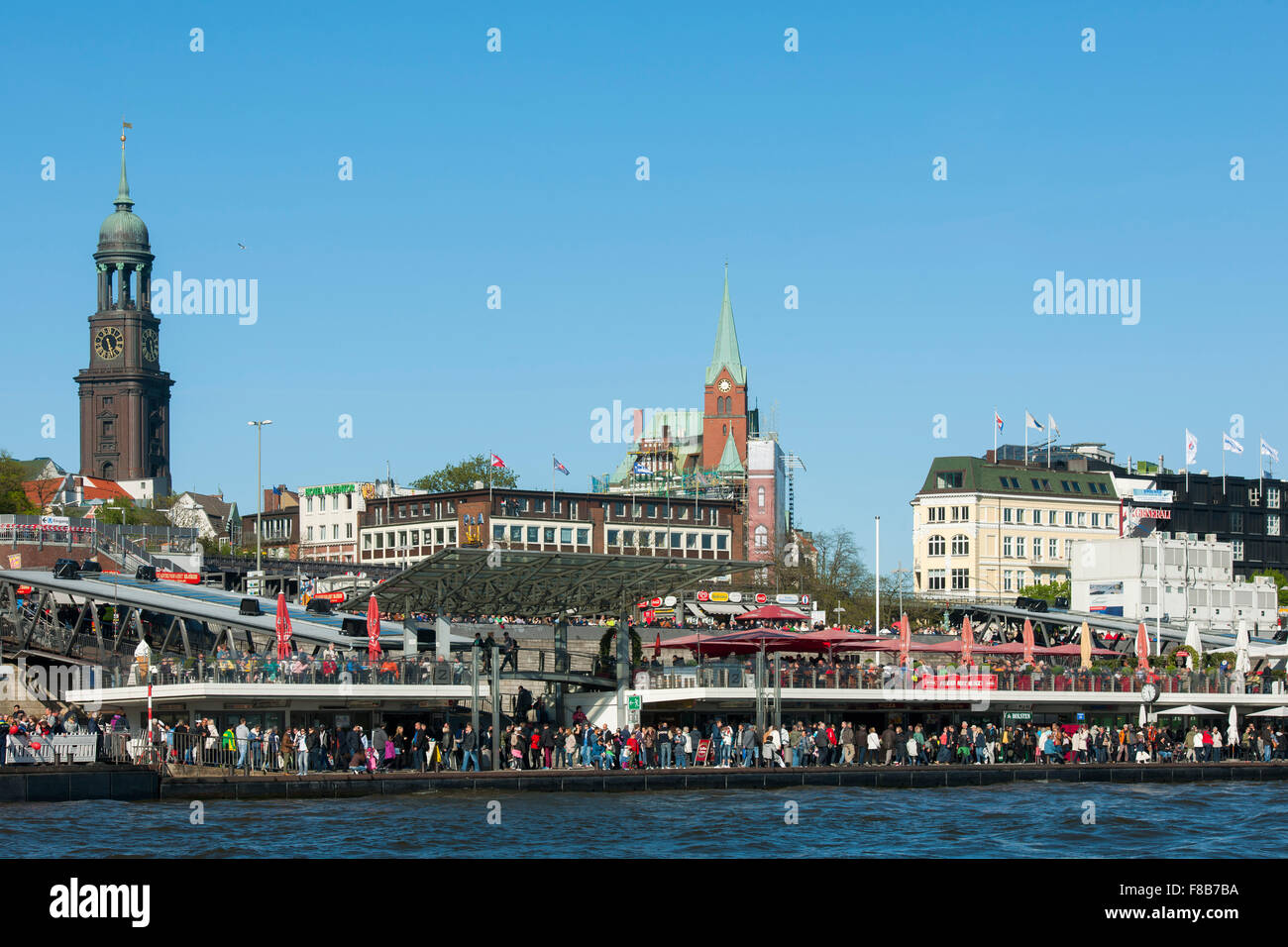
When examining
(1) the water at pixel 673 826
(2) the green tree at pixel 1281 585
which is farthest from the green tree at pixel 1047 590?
(1) the water at pixel 673 826

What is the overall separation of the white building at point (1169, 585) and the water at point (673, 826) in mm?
73942

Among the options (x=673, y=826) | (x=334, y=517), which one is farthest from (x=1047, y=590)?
(x=673, y=826)

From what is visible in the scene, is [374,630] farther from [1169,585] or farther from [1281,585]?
[1281,585]

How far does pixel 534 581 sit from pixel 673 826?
1805 centimetres

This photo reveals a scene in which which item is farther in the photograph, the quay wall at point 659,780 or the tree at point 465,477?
the tree at point 465,477

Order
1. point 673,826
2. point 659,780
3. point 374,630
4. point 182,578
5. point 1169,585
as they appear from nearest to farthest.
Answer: point 673,826 → point 659,780 → point 374,630 → point 182,578 → point 1169,585

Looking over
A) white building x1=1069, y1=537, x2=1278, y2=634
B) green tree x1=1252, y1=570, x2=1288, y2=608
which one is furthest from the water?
green tree x1=1252, y1=570, x2=1288, y2=608

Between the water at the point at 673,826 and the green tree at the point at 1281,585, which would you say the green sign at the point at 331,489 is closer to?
the green tree at the point at 1281,585

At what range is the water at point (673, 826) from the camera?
3256 cm

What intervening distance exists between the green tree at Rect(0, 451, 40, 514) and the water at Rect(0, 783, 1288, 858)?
357 ft

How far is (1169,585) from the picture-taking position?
12038cm

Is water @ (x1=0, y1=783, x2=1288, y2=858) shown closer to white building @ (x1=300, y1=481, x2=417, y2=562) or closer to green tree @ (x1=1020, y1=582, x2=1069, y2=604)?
green tree @ (x1=1020, y1=582, x2=1069, y2=604)

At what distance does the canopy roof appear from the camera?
2025 inches
